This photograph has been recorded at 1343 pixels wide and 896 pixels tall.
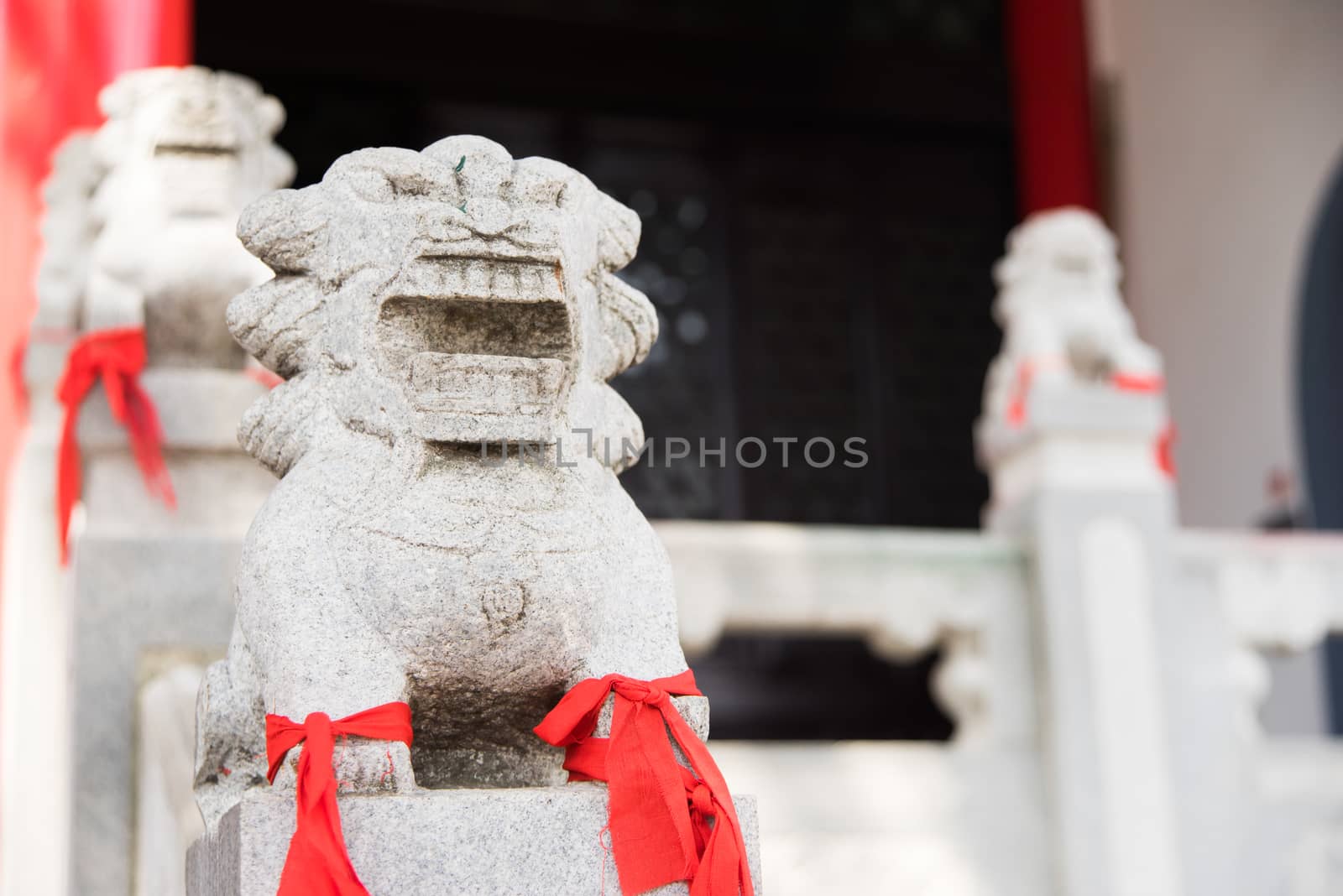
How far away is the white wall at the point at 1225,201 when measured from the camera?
15.6 ft

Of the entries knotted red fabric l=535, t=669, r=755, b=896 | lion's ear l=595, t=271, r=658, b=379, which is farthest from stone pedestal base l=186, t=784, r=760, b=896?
lion's ear l=595, t=271, r=658, b=379

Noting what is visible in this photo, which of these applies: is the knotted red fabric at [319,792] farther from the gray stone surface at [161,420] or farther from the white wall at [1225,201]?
the white wall at [1225,201]

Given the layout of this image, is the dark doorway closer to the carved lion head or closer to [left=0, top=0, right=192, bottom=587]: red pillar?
[left=0, top=0, right=192, bottom=587]: red pillar

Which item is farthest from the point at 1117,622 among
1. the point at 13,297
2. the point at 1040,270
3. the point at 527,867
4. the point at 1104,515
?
the point at 13,297

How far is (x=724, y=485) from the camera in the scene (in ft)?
16.0

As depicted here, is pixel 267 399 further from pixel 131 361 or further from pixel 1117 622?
pixel 1117 622

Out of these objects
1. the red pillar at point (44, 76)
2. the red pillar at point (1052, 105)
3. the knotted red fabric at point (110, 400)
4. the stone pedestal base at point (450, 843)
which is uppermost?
the red pillar at point (1052, 105)

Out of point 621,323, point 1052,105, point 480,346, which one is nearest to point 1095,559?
point 621,323

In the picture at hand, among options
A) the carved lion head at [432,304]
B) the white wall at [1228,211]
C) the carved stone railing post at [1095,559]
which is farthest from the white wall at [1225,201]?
the carved lion head at [432,304]

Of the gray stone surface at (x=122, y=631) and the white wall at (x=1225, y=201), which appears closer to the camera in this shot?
the gray stone surface at (x=122, y=631)

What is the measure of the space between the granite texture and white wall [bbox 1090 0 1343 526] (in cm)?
355

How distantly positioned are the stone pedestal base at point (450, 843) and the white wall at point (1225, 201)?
3707mm

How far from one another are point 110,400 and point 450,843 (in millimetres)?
1231

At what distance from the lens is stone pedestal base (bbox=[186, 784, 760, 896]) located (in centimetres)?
145
